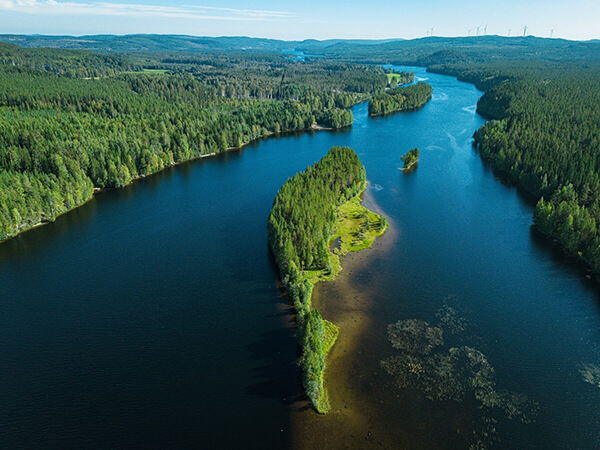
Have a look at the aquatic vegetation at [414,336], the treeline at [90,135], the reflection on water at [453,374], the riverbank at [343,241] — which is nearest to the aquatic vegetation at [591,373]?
the reflection on water at [453,374]

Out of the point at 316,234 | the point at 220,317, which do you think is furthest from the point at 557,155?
the point at 220,317

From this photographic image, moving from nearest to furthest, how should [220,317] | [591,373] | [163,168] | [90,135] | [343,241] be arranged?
[591,373]
[220,317]
[343,241]
[90,135]
[163,168]

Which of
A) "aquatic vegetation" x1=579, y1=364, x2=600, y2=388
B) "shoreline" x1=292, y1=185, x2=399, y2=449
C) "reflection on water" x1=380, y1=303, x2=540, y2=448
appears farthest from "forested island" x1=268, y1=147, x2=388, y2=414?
"aquatic vegetation" x1=579, y1=364, x2=600, y2=388

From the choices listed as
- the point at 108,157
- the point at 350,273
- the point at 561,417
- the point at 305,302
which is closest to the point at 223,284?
the point at 305,302

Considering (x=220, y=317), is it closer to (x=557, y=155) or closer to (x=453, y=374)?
(x=453, y=374)

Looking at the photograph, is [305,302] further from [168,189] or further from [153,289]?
[168,189]
